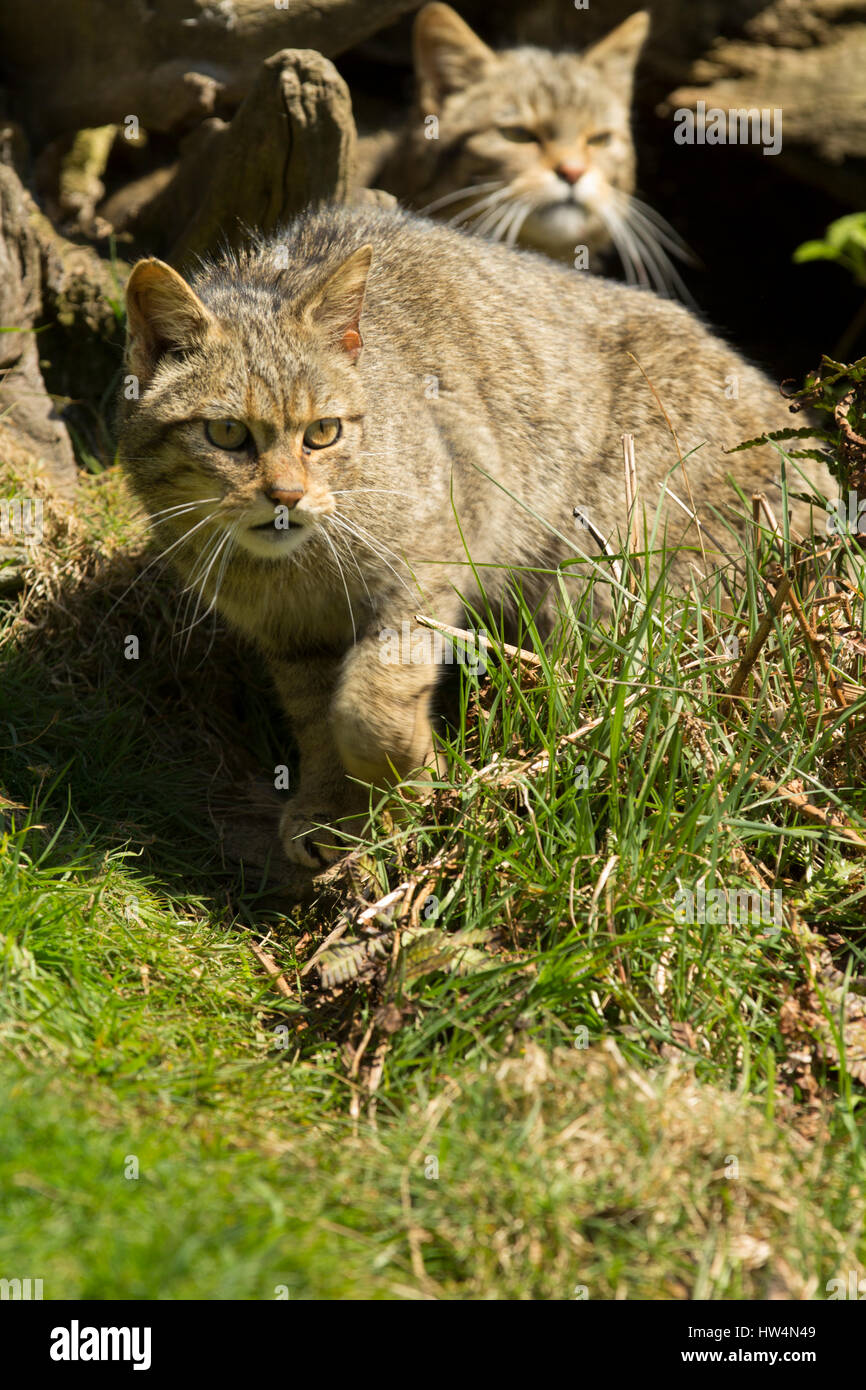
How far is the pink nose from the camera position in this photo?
578 cm

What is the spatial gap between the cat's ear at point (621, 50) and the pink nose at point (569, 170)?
28.8 inches

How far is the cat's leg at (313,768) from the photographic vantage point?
4020 millimetres

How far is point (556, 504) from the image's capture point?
14.4 ft

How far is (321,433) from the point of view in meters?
3.61

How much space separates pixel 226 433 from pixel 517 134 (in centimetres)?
328

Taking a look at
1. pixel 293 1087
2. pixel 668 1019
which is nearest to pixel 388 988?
pixel 293 1087

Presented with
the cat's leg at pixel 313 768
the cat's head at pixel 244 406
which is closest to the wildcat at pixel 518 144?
the cat's head at pixel 244 406

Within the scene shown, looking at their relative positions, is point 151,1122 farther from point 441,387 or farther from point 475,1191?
point 441,387

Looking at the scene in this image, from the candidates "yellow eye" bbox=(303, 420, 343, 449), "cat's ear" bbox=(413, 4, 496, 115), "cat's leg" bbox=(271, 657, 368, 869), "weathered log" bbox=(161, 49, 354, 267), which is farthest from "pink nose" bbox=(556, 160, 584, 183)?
"cat's leg" bbox=(271, 657, 368, 869)

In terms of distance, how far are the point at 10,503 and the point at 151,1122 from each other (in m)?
2.82

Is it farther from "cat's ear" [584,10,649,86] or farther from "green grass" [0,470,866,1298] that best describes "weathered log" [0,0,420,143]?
"green grass" [0,470,866,1298]

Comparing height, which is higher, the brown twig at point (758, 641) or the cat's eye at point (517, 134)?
the cat's eye at point (517, 134)

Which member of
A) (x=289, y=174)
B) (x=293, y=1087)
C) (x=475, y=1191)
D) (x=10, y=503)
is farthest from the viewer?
(x=289, y=174)

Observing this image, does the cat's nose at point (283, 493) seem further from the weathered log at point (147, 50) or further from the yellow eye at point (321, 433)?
the weathered log at point (147, 50)
